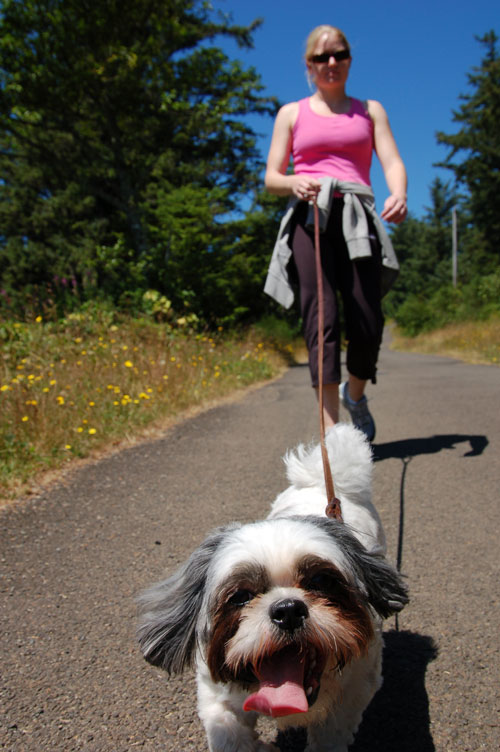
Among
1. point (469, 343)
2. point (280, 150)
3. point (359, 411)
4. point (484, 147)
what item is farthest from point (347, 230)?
point (484, 147)

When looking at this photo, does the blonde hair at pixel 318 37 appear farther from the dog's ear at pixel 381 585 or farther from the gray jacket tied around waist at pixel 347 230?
the dog's ear at pixel 381 585

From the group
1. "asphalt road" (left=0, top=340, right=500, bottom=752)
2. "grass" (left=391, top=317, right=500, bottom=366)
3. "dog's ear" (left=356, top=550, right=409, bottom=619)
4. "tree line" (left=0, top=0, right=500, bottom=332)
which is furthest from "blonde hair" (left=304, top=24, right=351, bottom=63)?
"grass" (left=391, top=317, right=500, bottom=366)

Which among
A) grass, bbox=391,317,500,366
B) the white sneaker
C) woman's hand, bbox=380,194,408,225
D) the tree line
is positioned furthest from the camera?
grass, bbox=391,317,500,366

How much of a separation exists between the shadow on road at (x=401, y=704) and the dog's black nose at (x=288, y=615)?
1.76ft

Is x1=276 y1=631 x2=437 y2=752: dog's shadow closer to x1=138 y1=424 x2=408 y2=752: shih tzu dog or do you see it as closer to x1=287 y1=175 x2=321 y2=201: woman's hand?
x1=138 y1=424 x2=408 y2=752: shih tzu dog

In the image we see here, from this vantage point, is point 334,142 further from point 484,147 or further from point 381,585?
point 484,147

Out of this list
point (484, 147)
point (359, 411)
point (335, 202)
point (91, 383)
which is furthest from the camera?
point (484, 147)

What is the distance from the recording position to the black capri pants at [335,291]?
3595 mm

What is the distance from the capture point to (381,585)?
1.67m

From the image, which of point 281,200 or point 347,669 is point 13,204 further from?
point 347,669

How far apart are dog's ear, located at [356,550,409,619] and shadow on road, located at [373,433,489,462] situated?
2835 mm

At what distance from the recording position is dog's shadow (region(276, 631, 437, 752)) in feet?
5.30

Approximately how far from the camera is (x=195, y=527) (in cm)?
314

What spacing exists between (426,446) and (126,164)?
1377cm
